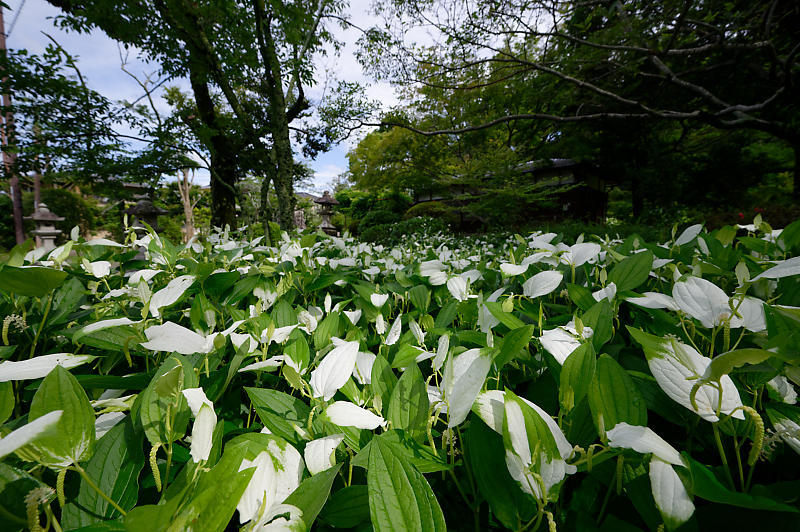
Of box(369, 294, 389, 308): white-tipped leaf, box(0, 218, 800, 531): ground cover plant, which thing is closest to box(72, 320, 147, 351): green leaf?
box(0, 218, 800, 531): ground cover plant

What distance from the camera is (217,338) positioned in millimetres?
647

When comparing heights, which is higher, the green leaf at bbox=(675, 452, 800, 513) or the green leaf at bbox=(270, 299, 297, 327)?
the green leaf at bbox=(270, 299, 297, 327)

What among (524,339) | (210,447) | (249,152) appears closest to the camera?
(210,447)

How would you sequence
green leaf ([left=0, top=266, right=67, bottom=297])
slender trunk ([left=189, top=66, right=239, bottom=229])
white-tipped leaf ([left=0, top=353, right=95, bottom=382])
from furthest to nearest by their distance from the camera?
slender trunk ([left=189, top=66, right=239, bottom=229]) < green leaf ([left=0, top=266, right=67, bottom=297]) < white-tipped leaf ([left=0, top=353, right=95, bottom=382])

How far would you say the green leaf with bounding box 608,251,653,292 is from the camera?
0.91 m

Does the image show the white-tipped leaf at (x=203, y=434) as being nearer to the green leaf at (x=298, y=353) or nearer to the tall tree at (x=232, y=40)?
the green leaf at (x=298, y=353)

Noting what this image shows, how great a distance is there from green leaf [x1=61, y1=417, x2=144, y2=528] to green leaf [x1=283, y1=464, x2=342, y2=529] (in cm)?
24

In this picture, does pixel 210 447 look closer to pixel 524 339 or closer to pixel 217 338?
pixel 217 338

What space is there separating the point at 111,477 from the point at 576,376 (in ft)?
2.31

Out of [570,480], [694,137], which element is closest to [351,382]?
[570,480]

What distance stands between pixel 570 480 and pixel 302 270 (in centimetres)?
128

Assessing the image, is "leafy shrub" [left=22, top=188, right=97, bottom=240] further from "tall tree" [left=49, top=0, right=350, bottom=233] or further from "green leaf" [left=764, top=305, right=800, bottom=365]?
"green leaf" [left=764, top=305, right=800, bottom=365]

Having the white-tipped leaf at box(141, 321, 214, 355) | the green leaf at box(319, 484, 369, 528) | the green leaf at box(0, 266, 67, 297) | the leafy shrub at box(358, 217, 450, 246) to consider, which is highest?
the green leaf at box(0, 266, 67, 297)

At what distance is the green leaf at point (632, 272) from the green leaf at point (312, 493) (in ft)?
2.90
